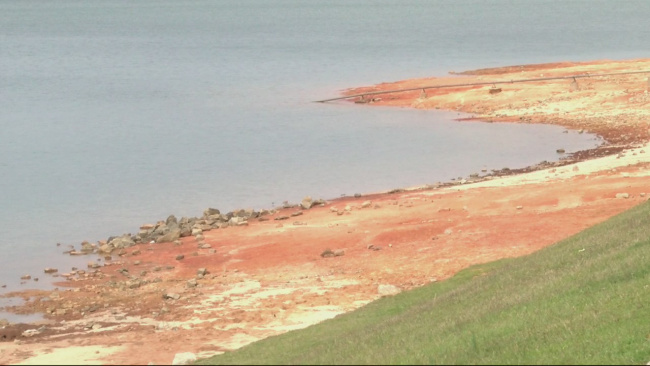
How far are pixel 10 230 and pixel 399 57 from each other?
6100 cm

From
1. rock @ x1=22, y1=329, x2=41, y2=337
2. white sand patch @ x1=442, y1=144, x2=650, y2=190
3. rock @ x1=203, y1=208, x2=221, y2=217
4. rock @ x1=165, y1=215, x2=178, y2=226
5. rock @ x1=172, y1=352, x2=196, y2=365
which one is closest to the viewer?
rock @ x1=172, y1=352, x2=196, y2=365

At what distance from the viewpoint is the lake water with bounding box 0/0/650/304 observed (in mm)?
40094

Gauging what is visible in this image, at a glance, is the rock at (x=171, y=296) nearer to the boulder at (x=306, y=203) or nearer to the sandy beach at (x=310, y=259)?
the sandy beach at (x=310, y=259)

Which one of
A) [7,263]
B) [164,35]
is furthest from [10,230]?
[164,35]

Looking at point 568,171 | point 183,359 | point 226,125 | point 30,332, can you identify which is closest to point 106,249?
point 30,332

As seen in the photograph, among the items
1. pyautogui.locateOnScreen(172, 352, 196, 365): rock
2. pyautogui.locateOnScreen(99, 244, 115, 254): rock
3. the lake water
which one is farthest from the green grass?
the lake water

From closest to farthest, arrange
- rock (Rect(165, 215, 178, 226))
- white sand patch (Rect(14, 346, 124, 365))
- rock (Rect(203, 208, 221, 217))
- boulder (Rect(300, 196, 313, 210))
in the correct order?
white sand patch (Rect(14, 346, 124, 365))
rock (Rect(165, 215, 178, 226))
rock (Rect(203, 208, 221, 217))
boulder (Rect(300, 196, 313, 210))

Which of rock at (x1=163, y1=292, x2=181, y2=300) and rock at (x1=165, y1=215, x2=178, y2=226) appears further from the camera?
rock at (x1=165, y1=215, x2=178, y2=226)

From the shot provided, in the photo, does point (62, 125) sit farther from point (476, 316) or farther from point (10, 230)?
point (476, 316)

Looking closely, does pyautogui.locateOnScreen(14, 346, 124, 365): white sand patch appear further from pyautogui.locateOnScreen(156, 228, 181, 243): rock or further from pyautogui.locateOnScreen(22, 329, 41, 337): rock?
pyautogui.locateOnScreen(156, 228, 181, 243): rock

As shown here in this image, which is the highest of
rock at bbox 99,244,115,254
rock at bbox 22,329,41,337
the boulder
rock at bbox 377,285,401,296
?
the boulder

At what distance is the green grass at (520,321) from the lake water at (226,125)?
47.8ft

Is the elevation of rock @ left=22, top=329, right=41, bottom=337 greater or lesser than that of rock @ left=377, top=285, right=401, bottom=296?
greater

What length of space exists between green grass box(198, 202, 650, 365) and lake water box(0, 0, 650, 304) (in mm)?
14579
